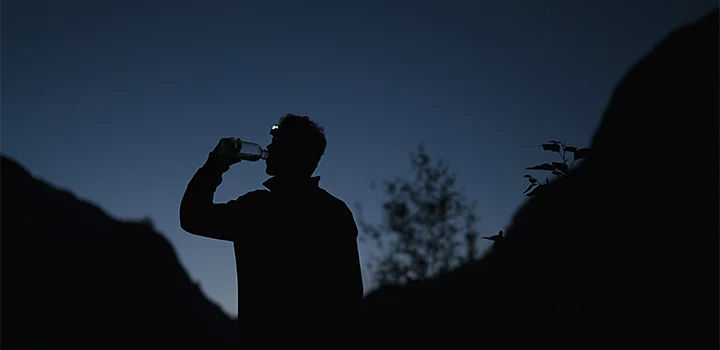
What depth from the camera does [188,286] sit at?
1348 inches

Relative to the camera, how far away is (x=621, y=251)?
5.54m

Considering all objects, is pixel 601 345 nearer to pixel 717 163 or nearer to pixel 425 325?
pixel 425 325

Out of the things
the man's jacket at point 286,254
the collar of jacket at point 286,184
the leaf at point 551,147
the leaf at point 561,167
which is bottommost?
the man's jacket at point 286,254

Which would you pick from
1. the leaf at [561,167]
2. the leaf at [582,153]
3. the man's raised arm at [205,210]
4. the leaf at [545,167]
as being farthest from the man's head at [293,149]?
the leaf at [582,153]

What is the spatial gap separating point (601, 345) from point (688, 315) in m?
5.75

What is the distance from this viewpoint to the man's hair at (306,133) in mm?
3520

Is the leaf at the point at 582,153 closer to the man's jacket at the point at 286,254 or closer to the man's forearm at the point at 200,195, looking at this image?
the man's jacket at the point at 286,254

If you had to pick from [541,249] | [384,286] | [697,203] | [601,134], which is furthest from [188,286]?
[541,249]

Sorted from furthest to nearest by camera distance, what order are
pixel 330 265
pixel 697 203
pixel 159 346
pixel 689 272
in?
pixel 159 346, pixel 697 203, pixel 689 272, pixel 330 265

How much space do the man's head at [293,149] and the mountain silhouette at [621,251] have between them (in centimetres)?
116

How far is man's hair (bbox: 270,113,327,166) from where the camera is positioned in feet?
11.5

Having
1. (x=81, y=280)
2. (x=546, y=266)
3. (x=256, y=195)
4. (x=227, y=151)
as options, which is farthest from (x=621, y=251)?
A: (x=81, y=280)

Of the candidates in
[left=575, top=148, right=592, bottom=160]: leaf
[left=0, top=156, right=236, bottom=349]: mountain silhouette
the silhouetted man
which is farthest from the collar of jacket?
[left=0, top=156, right=236, bottom=349]: mountain silhouette

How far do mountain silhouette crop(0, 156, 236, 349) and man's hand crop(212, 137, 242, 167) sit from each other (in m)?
25.2
